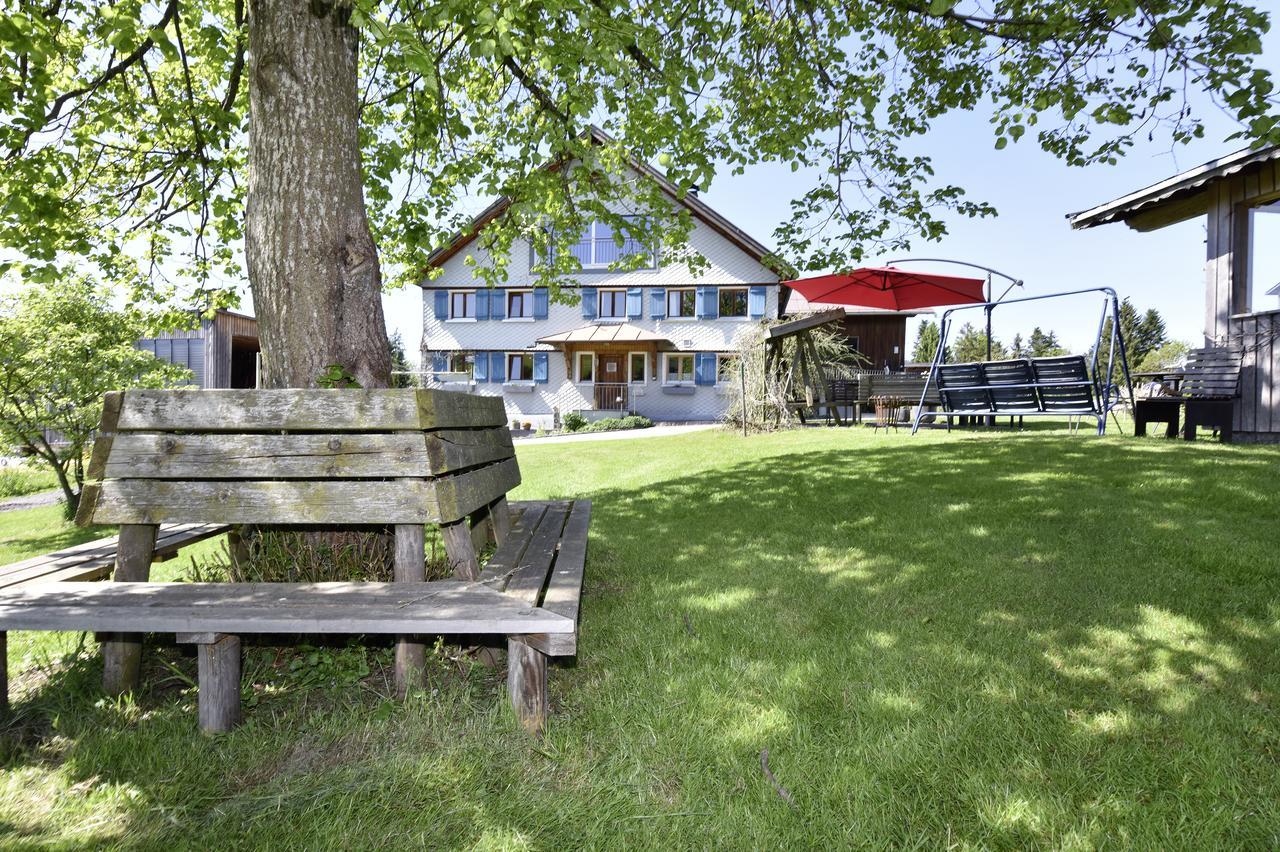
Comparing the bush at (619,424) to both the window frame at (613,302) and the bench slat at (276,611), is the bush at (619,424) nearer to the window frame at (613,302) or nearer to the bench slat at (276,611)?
the window frame at (613,302)

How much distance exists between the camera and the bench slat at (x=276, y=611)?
5.97 ft

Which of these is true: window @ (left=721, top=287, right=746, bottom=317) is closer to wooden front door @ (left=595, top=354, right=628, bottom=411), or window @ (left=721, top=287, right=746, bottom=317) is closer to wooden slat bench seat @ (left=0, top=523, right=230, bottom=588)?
wooden front door @ (left=595, top=354, right=628, bottom=411)

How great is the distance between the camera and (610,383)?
23.3m

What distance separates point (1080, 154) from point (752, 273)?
1757cm

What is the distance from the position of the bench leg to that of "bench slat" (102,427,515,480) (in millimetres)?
688

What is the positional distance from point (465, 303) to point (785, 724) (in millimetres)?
23684

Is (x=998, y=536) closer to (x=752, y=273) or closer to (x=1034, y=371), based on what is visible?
(x=1034, y=371)

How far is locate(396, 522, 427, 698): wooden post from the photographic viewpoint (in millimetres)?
2186

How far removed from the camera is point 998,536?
3801 mm

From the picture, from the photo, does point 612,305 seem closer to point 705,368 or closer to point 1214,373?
point 705,368

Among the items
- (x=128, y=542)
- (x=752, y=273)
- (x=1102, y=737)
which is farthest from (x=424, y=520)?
(x=752, y=273)

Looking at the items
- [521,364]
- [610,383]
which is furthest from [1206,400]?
[521,364]

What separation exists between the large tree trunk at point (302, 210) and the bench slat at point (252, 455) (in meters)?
0.58

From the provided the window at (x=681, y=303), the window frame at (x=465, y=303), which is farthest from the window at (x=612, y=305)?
the window frame at (x=465, y=303)
